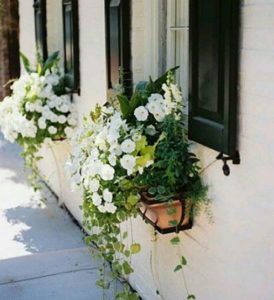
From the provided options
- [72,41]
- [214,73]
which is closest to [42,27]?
[72,41]

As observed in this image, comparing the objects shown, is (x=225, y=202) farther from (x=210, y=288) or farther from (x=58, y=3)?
(x=58, y=3)

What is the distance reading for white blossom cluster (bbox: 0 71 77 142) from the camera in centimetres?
469

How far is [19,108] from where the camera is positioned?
4793mm

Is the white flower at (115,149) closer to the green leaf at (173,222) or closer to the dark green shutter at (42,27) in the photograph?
the green leaf at (173,222)

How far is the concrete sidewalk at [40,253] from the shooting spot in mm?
3760

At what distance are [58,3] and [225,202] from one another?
363 cm

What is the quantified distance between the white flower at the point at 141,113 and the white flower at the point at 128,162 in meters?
0.23

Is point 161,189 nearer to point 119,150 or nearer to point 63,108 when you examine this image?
point 119,150

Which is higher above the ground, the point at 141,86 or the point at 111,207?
the point at 141,86

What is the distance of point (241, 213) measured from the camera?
2430mm

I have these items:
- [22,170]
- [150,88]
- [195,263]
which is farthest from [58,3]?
[195,263]

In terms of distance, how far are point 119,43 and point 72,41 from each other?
123 cm

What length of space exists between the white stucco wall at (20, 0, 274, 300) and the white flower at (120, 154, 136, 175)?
12.4 inches

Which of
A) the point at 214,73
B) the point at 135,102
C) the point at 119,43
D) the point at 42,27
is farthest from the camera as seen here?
the point at 42,27
